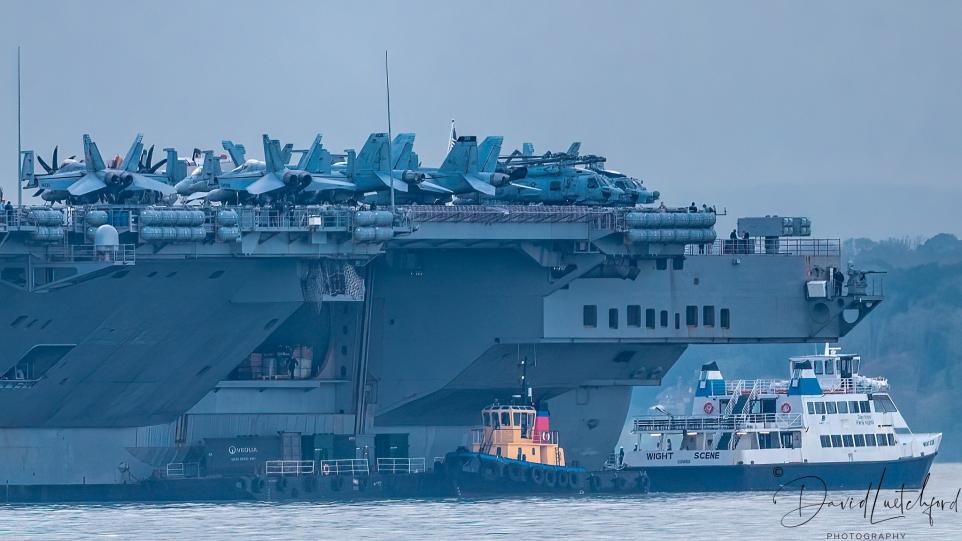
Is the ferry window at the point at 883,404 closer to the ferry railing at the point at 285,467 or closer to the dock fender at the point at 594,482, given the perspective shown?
the dock fender at the point at 594,482

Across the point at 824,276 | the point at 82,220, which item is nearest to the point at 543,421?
the point at 824,276

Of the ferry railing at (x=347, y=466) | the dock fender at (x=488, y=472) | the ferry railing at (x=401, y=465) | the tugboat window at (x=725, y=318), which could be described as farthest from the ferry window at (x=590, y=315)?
the ferry railing at (x=347, y=466)

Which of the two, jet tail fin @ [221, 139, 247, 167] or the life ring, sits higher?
jet tail fin @ [221, 139, 247, 167]

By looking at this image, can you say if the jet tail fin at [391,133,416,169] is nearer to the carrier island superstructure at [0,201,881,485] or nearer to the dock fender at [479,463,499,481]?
the carrier island superstructure at [0,201,881,485]

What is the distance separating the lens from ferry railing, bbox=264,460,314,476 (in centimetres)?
7038

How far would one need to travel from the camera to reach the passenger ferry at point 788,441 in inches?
2904

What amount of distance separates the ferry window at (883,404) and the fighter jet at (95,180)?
20512mm

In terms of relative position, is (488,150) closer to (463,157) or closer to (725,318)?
(463,157)

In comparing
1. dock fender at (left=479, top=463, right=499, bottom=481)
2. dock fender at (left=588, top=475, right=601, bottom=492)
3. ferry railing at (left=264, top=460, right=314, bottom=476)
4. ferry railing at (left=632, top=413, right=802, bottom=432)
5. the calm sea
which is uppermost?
ferry railing at (left=632, top=413, right=802, bottom=432)

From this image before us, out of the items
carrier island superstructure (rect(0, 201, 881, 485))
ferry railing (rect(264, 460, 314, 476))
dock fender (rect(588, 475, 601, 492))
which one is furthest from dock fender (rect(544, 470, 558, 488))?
ferry railing (rect(264, 460, 314, 476))

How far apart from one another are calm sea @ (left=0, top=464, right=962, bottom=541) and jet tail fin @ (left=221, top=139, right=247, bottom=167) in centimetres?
1324

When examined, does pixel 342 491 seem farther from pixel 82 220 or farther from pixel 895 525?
pixel 895 525

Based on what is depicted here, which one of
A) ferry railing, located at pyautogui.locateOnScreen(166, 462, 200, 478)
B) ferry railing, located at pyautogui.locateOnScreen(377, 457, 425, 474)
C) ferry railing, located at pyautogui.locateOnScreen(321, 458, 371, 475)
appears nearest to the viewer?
ferry railing, located at pyautogui.locateOnScreen(166, 462, 200, 478)

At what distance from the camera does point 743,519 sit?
199ft
